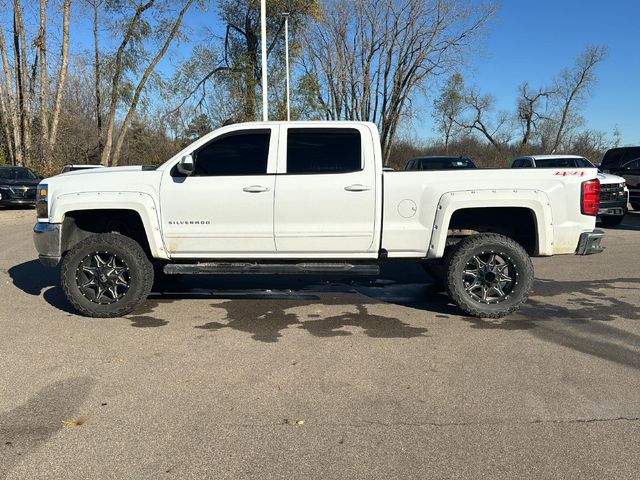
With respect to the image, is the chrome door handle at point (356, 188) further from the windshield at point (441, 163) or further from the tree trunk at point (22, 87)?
the tree trunk at point (22, 87)

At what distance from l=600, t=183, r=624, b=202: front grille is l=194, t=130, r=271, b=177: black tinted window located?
1085 cm

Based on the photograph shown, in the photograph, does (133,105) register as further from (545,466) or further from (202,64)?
(545,466)

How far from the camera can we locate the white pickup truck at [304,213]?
545cm

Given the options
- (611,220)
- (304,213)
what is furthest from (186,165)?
(611,220)

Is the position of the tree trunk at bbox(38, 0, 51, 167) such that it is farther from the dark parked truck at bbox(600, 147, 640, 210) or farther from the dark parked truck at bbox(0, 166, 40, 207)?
the dark parked truck at bbox(600, 147, 640, 210)

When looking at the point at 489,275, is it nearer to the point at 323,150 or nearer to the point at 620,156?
the point at 323,150

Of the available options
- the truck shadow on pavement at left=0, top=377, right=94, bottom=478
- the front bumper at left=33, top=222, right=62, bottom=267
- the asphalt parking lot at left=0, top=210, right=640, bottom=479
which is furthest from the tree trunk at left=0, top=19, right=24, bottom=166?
the truck shadow on pavement at left=0, top=377, right=94, bottom=478

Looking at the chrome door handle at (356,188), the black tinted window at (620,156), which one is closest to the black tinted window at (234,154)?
the chrome door handle at (356,188)

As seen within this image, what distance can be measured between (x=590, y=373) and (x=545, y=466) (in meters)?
1.57

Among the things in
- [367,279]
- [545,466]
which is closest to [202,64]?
[367,279]

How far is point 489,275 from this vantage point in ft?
18.3

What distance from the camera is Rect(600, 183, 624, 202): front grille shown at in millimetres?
13164

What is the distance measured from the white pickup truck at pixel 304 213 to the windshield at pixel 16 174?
694 inches

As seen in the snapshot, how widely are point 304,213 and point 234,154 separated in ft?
Result: 3.41
